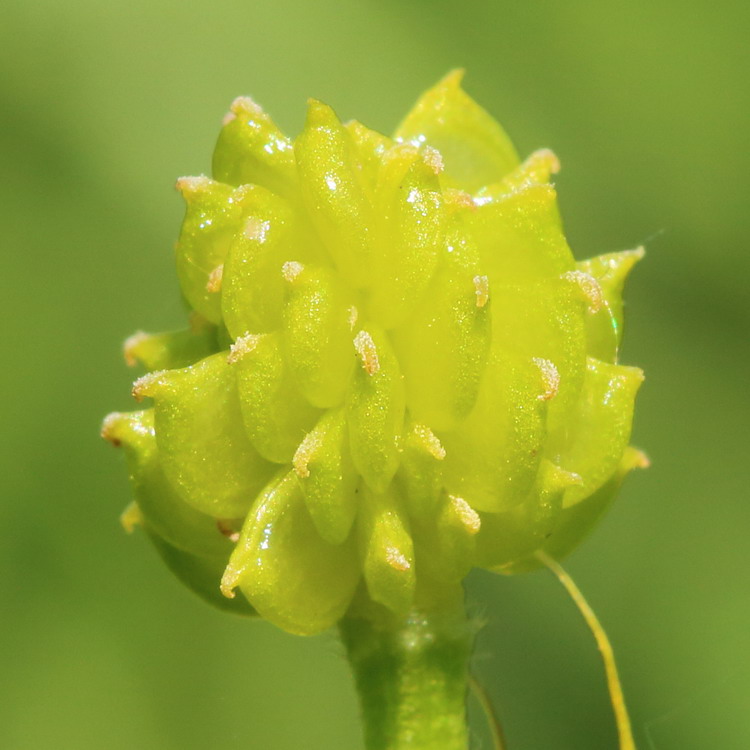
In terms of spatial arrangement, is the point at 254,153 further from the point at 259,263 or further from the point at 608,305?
the point at 608,305

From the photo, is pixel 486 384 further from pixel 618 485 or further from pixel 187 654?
pixel 187 654

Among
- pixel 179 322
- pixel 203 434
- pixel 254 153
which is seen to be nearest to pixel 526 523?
pixel 203 434

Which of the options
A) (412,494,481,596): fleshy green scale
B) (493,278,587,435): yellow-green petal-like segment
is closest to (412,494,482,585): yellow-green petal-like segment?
(412,494,481,596): fleshy green scale

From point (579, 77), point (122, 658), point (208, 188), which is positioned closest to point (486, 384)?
point (208, 188)

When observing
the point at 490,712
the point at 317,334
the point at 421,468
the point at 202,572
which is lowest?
the point at 490,712

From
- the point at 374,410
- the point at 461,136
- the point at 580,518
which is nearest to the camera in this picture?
the point at 374,410

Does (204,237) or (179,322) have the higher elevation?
(204,237)
